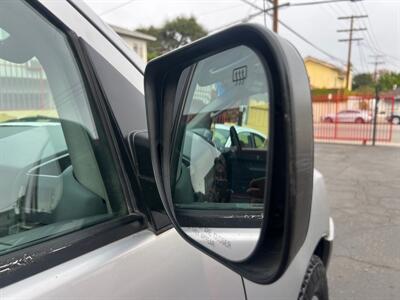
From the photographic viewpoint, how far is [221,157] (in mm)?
1209

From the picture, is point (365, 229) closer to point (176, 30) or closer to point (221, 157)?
point (221, 157)

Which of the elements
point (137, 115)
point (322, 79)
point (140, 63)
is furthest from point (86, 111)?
point (322, 79)

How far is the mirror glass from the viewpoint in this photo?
1.00 meters

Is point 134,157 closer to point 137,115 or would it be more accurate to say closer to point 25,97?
point 137,115

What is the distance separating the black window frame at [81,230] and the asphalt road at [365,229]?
2.81 meters

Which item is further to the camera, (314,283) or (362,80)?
(362,80)

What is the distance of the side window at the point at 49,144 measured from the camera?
1.12m

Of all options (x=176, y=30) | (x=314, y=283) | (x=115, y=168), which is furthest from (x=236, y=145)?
→ (x=176, y=30)

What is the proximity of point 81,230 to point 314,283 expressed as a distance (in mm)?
1458

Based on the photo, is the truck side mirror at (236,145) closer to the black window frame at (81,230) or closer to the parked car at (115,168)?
the parked car at (115,168)

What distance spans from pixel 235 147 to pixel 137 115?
1.18ft

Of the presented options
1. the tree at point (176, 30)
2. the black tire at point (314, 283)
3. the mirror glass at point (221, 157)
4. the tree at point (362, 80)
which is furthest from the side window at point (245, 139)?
the tree at point (362, 80)

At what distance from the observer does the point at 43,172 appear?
121cm

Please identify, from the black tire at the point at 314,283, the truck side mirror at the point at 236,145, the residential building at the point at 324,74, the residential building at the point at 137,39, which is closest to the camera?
the truck side mirror at the point at 236,145
